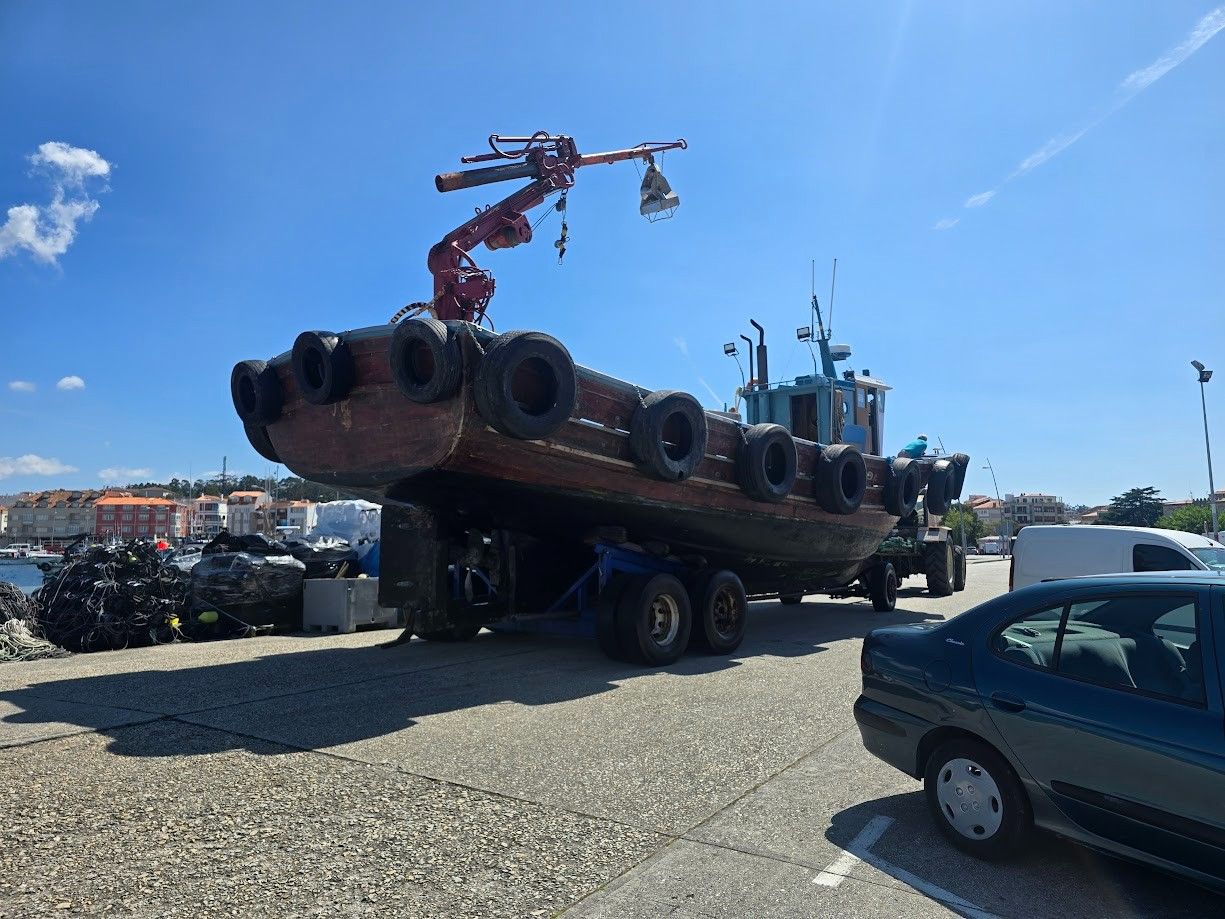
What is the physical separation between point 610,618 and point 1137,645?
5.61 metres

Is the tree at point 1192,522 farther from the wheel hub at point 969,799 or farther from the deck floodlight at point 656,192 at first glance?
the wheel hub at point 969,799

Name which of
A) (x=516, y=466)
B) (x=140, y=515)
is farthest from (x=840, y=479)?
(x=140, y=515)

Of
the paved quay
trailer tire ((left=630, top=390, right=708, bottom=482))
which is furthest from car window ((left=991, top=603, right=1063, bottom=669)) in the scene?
trailer tire ((left=630, top=390, right=708, bottom=482))

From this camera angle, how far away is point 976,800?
363 centimetres

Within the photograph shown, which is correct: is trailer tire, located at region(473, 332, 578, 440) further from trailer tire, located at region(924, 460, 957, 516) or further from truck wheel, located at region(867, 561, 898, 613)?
trailer tire, located at region(924, 460, 957, 516)

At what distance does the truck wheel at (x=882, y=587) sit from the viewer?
1476 cm

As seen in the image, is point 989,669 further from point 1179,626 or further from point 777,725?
point 777,725

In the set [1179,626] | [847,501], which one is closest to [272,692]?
[1179,626]

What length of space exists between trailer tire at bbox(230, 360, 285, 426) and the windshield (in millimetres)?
10704

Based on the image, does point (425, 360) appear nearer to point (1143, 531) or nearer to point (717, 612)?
point (717, 612)

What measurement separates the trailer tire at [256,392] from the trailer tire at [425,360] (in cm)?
209

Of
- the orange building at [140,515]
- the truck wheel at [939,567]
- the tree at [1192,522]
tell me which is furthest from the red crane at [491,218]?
the orange building at [140,515]

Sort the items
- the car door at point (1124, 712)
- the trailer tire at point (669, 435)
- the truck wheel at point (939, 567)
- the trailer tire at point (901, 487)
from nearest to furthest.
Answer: the car door at point (1124, 712), the trailer tire at point (669, 435), the trailer tire at point (901, 487), the truck wheel at point (939, 567)

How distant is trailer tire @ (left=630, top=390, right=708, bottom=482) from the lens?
8.27 meters
